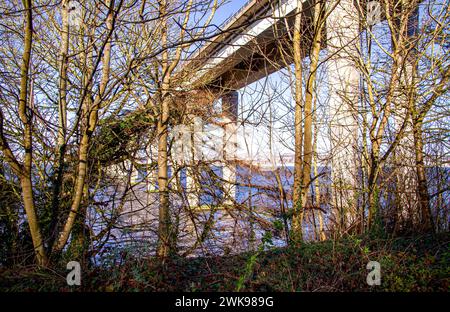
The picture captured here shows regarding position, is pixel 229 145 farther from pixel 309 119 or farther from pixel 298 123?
pixel 309 119

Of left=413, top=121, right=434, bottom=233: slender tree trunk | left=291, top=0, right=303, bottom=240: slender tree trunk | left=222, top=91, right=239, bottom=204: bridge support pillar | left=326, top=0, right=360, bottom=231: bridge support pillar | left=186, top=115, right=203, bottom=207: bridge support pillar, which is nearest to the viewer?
left=291, top=0, right=303, bottom=240: slender tree trunk

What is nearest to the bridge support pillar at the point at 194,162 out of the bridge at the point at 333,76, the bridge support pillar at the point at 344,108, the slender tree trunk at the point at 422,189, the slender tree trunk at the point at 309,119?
the bridge at the point at 333,76

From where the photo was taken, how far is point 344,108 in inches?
225

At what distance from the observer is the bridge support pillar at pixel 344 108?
17.4ft

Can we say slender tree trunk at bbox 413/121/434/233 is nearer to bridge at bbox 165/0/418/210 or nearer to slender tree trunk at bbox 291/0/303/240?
bridge at bbox 165/0/418/210

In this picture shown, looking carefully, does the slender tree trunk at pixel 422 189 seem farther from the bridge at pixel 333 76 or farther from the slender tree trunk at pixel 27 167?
the slender tree trunk at pixel 27 167

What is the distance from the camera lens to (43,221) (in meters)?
4.26

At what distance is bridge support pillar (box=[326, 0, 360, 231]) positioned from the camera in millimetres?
5316

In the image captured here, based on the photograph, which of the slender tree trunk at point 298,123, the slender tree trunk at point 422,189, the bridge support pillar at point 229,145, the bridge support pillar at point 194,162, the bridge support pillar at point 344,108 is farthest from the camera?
the bridge support pillar at point 229,145

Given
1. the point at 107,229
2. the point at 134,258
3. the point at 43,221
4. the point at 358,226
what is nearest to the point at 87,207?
the point at 107,229

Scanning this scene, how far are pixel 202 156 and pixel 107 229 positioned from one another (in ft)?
7.15

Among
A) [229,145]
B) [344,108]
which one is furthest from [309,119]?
[229,145]

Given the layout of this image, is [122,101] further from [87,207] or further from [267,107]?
[267,107]

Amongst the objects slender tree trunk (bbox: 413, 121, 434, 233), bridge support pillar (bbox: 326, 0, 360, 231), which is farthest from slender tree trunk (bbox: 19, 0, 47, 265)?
slender tree trunk (bbox: 413, 121, 434, 233)
